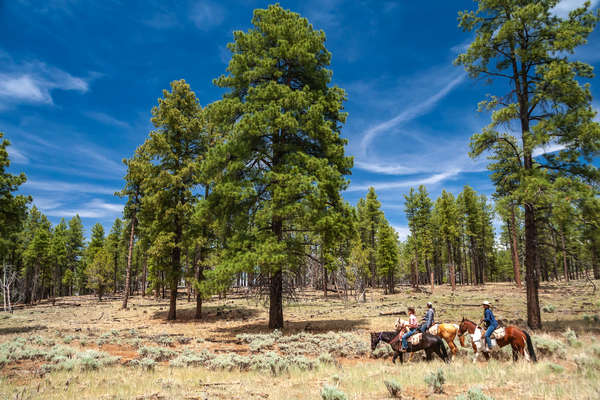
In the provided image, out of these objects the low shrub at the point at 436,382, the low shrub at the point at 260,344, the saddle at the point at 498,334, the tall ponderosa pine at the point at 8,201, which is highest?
the tall ponderosa pine at the point at 8,201

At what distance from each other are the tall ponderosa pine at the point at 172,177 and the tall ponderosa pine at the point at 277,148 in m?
7.01

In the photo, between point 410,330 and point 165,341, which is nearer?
point 410,330

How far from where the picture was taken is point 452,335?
1005 centimetres

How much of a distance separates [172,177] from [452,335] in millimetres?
18698

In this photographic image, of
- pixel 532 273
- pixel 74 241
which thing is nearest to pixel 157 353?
pixel 532 273

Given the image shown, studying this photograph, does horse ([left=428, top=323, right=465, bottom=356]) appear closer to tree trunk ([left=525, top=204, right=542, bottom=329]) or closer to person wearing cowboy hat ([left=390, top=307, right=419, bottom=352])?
person wearing cowboy hat ([left=390, top=307, right=419, bottom=352])

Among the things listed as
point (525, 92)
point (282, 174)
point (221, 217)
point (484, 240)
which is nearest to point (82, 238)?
point (221, 217)

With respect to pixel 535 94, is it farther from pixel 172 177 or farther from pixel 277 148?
pixel 172 177

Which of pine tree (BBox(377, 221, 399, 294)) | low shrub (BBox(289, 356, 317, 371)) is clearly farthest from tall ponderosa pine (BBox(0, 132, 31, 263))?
pine tree (BBox(377, 221, 399, 294))

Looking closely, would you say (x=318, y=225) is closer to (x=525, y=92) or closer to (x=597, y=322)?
(x=525, y=92)

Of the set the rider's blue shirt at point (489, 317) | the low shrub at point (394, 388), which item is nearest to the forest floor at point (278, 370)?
the low shrub at point (394, 388)

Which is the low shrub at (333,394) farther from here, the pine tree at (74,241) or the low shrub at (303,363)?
the pine tree at (74,241)

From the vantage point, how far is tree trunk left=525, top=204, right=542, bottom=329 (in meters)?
13.4

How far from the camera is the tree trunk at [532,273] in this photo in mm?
13367
